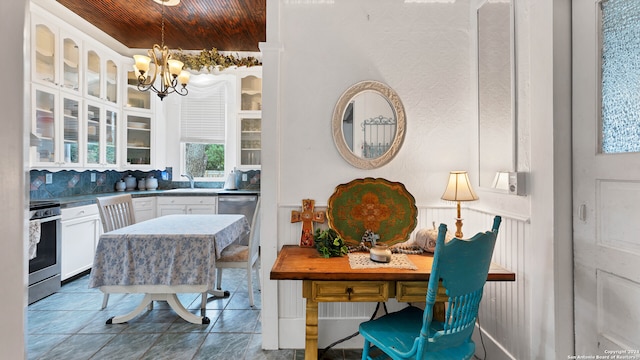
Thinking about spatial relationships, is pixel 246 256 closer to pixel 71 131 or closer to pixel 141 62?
pixel 141 62

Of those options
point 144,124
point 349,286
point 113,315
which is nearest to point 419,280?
point 349,286

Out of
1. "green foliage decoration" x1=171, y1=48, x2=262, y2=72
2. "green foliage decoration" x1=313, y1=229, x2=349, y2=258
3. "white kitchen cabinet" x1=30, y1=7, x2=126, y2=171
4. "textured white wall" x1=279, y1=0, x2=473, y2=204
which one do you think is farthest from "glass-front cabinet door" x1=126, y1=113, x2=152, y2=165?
"green foliage decoration" x1=313, y1=229, x2=349, y2=258

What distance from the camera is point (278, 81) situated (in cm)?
215

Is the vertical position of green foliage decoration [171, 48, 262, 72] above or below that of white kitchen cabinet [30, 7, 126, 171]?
above

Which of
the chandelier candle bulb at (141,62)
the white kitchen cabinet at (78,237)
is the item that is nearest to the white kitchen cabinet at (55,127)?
the white kitchen cabinet at (78,237)

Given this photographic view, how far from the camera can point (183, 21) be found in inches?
144

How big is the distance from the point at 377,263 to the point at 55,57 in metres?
4.01

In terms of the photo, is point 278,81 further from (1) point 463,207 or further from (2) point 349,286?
(1) point 463,207

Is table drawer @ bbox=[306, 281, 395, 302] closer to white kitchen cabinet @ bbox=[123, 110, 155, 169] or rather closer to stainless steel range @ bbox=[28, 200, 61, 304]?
stainless steel range @ bbox=[28, 200, 61, 304]

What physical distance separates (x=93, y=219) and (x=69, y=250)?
1.39 ft

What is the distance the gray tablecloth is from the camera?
7.40ft

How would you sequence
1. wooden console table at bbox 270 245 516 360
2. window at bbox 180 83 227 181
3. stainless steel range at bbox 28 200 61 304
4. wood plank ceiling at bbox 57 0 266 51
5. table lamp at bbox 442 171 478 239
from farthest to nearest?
1. window at bbox 180 83 227 181
2. wood plank ceiling at bbox 57 0 266 51
3. stainless steel range at bbox 28 200 61 304
4. table lamp at bbox 442 171 478 239
5. wooden console table at bbox 270 245 516 360

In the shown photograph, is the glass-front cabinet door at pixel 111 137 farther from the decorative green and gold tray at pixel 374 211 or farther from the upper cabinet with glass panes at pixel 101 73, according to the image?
the decorative green and gold tray at pixel 374 211

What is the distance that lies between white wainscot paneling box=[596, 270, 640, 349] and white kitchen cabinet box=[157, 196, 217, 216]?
412 centimetres
